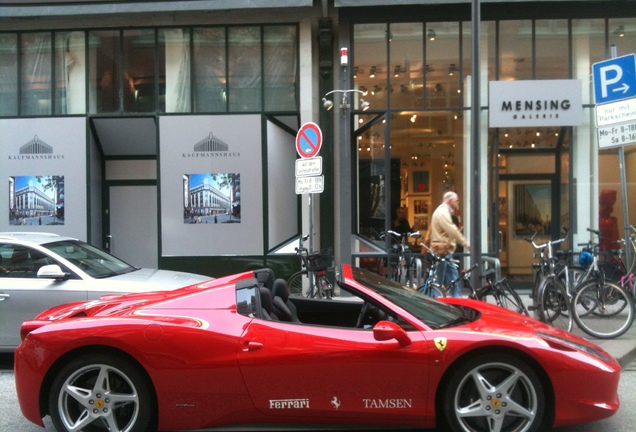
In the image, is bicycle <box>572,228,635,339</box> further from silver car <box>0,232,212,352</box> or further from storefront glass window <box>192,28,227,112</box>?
storefront glass window <box>192,28,227,112</box>

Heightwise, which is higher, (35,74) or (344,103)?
(35,74)

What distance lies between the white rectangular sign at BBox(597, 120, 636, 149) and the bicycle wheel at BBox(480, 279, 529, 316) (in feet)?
7.03

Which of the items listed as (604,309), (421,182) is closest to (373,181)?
(421,182)

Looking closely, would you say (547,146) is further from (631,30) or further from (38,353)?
(38,353)

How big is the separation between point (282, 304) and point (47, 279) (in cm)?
332

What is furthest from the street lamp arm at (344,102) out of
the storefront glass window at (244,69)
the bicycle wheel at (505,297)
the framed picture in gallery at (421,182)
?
the bicycle wheel at (505,297)

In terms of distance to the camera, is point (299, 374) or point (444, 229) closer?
point (299, 374)

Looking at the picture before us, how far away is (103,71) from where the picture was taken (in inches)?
483

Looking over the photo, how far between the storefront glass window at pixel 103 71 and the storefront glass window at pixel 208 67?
1595 mm

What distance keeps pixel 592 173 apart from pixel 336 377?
29.8 feet

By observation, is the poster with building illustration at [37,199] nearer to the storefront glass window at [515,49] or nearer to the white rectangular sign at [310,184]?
the white rectangular sign at [310,184]

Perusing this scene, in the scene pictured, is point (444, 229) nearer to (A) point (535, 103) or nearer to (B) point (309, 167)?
(B) point (309, 167)

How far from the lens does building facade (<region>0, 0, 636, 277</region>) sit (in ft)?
37.3

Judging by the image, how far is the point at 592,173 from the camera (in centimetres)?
1138
